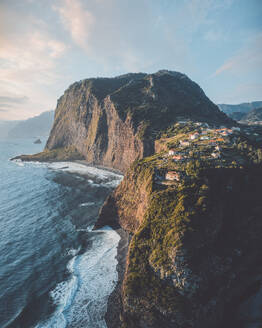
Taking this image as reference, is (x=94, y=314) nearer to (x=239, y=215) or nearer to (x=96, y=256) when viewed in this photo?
(x=96, y=256)

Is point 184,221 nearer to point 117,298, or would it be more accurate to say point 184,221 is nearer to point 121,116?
point 117,298

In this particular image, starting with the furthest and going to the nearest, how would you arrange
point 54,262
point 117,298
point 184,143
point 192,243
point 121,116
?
point 121,116 → point 184,143 → point 54,262 → point 117,298 → point 192,243

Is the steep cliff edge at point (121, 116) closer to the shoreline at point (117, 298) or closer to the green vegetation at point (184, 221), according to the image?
the green vegetation at point (184, 221)

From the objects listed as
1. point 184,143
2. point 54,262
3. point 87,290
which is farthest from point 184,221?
point 184,143

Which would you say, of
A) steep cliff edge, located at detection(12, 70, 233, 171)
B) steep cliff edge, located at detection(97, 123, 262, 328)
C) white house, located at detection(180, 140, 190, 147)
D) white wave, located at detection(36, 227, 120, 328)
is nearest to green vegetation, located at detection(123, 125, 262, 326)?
steep cliff edge, located at detection(97, 123, 262, 328)

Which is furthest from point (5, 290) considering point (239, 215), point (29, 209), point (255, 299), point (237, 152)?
point (237, 152)

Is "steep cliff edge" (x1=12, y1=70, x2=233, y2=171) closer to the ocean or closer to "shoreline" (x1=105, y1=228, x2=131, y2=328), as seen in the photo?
the ocean
